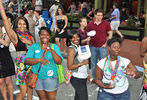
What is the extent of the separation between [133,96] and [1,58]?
333cm

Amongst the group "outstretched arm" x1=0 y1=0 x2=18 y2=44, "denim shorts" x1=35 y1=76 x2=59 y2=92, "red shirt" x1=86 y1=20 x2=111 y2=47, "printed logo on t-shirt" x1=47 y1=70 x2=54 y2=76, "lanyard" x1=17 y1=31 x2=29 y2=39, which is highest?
"outstretched arm" x1=0 y1=0 x2=18 y2=44

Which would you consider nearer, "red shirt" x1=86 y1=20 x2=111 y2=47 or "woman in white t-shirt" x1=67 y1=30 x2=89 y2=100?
"woman in white t-shirt" x1=67 y1=30 x2=89 y2=100

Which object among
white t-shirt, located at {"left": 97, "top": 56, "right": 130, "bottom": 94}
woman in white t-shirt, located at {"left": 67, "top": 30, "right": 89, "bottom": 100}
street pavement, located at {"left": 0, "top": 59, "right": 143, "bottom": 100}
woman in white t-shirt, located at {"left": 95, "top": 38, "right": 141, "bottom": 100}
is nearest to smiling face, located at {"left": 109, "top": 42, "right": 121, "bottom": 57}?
woman in white t-shirt, located at {"left": 95, "top": 38, "right": 141, "bottom": 100}

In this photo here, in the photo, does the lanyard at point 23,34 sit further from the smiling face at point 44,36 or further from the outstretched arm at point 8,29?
the smiling face at point 44,36

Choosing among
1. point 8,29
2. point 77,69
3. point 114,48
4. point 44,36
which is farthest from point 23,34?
point 114,48

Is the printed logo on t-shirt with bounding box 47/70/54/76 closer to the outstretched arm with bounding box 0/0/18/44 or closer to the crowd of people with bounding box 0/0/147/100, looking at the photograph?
the crowd of people with bounding box 0/0/147/100

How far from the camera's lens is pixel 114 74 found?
328cm

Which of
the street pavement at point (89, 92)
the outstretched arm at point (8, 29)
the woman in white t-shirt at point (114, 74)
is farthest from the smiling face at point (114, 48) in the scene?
the street pavement at point (89, 92)

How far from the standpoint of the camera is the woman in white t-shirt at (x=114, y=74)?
3289 mm

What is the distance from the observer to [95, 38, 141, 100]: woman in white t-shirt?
10.8ft

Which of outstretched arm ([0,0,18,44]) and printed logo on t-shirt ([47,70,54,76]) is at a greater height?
outstretched arm ([0,0,18,44])

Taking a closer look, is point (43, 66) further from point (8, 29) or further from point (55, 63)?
point (8, 29)

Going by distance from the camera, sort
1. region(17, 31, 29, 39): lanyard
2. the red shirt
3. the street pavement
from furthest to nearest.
Result: the red shirt → the street pavement → region(17, 31, 29, 39): lanyard

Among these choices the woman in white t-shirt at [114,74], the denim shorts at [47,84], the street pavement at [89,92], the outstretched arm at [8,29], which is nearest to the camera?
the woman in white t-shirt at [114,74]
